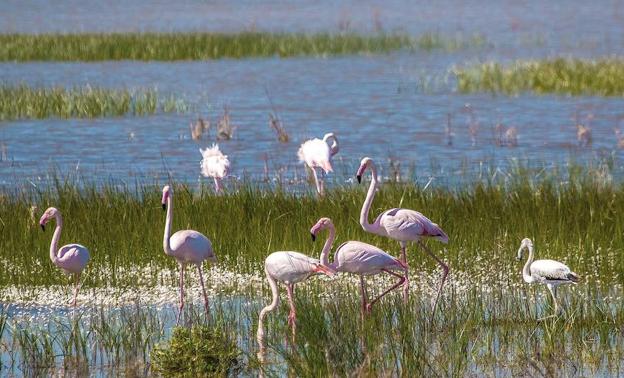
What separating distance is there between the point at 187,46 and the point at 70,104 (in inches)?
586

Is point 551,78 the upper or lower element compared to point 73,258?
lower

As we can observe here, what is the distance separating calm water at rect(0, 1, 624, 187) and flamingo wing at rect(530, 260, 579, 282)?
719 cm

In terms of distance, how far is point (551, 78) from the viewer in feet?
111

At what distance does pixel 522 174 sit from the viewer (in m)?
15.0

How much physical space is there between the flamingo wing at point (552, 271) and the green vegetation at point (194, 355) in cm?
258

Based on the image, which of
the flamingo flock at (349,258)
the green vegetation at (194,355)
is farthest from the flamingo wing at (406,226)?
the green vegetation at (194,355)

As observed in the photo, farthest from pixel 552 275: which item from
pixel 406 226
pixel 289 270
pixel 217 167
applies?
pixel 217 167

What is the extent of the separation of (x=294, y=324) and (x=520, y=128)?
19591mm

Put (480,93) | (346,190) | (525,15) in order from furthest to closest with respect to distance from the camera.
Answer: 1. (525,15)
2. (480,93)
3. (346,190)

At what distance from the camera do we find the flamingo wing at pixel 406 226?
34.4 ft

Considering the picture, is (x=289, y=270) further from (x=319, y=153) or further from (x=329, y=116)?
(x=329, y=116)

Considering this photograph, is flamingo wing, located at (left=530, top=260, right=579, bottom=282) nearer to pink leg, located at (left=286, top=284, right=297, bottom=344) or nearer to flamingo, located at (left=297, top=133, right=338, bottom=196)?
pink leg, located at (left=286, top=284, right=297, bottom=344)

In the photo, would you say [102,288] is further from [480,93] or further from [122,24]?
[122,24]

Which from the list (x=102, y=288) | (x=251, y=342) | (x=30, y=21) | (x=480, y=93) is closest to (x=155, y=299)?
(x=102, y=288)
